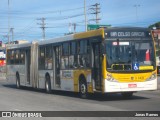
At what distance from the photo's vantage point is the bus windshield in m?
18.4

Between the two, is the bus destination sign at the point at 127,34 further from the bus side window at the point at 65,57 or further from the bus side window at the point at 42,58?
the bus side window at the point at 42,58

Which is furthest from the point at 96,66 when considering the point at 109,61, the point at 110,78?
the point at 110,78

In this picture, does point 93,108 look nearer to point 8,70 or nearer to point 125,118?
point 125,118

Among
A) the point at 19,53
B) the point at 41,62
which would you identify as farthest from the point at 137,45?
the point at 19,53

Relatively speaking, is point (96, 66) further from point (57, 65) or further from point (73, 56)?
point (57, 65)

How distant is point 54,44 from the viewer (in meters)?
23.7

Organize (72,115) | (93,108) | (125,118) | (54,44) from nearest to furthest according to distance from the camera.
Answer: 1. (125,118)
2. (72,115)
3. (93,108)
4. (54,44)

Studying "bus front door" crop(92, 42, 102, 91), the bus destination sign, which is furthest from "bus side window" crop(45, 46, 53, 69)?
the bus destination sign

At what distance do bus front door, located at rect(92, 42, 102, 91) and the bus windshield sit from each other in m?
0.67

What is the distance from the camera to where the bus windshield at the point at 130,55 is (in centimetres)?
1841

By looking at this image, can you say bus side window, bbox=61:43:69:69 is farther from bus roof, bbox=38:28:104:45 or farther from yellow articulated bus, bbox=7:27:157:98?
bus roof, bbox=38:28:104:45

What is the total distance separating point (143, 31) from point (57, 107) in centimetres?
548

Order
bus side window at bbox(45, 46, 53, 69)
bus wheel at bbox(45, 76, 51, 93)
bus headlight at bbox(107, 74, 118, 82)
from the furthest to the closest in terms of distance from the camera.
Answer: bus wheel at bbox(45, 76, 51, 93)
bus side window at bbox(45, 46, 53, 69)
bus headlight at bbox(107, 74, 118, 82)

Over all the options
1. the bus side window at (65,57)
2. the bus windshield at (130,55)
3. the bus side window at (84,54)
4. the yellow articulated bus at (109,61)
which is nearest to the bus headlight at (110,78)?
the yellow articulated bus at (109,61)
